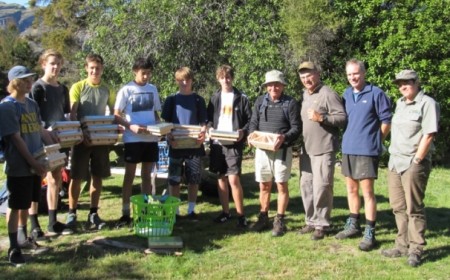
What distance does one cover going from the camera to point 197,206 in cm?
717

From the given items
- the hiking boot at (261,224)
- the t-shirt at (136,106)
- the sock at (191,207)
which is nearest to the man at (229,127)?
the hiking boot at (261,224)

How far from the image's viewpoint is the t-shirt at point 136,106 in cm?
582

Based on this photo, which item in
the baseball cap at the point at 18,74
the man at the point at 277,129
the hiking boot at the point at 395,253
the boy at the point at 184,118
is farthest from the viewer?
the boy at the point at 184,118

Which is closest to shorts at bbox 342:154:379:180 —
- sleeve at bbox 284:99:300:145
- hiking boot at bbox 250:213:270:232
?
sleeve at bbox 284:99:300:145

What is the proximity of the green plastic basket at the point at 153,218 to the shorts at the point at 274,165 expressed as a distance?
45.1 inches

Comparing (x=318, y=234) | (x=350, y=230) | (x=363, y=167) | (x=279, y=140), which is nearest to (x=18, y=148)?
(x=279, y=140)

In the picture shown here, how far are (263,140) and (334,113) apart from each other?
86 cm

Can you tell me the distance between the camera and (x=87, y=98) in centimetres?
570

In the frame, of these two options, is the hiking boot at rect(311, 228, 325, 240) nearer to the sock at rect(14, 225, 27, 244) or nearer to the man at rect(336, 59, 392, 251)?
the man at rect(336, 59, 392, 251)

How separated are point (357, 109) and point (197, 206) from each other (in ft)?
9.80

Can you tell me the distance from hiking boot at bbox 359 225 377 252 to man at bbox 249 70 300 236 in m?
0.96

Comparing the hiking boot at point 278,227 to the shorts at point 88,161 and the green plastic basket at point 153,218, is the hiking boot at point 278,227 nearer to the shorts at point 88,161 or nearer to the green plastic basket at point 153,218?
the green plastic basket at point 153,218

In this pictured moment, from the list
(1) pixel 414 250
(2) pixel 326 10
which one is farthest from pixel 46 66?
(2) pixel 326 10

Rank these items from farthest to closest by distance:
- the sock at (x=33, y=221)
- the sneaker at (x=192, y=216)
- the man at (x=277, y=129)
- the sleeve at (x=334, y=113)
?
the sneaker at (x=192, y=216) → the man at (x=277, y=129) → the sock at (x=33, y=221) → the sleeve at (x=334, y=113)
